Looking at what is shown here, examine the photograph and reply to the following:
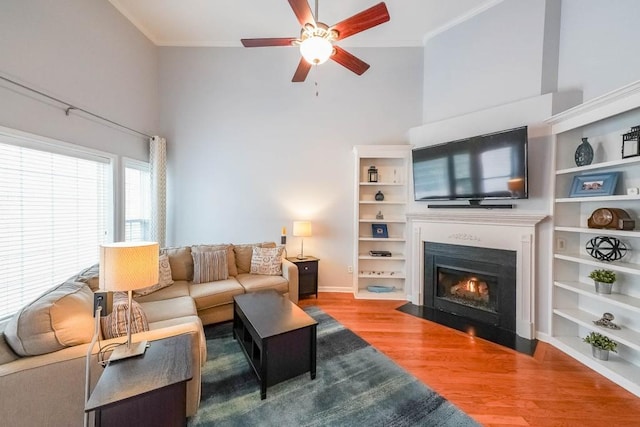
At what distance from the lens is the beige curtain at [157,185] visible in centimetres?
393

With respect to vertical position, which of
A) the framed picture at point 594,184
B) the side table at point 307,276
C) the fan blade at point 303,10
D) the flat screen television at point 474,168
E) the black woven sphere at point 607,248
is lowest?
the side table at point 307,276

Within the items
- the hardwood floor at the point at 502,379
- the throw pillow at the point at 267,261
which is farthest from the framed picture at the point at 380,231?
the throw pillow at the point at 267,261

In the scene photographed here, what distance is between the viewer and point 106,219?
10.9 ft

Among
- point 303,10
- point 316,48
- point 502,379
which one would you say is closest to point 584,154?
point 502,379

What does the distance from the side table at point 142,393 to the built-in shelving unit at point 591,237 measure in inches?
127

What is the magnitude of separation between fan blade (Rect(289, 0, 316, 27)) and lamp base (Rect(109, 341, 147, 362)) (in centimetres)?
242

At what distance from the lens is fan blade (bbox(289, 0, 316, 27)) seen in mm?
1804

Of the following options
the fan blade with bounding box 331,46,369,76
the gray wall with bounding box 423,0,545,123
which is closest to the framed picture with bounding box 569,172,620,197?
the gray wall with bounding box 423,0,545,123

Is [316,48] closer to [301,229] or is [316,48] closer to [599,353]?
[301,229]

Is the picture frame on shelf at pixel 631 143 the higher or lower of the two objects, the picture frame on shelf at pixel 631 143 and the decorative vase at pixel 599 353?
the higher

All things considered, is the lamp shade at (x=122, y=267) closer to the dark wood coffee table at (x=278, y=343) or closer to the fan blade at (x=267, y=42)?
the dark wood coffee table at (x=278, y=343)

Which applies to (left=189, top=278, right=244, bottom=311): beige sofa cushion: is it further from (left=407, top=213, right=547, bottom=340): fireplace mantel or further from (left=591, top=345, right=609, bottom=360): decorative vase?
(left=591, top=345, right=609, bottom=360): decorative vase

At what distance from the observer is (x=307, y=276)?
3.95m

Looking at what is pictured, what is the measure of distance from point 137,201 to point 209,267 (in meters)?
1.73
